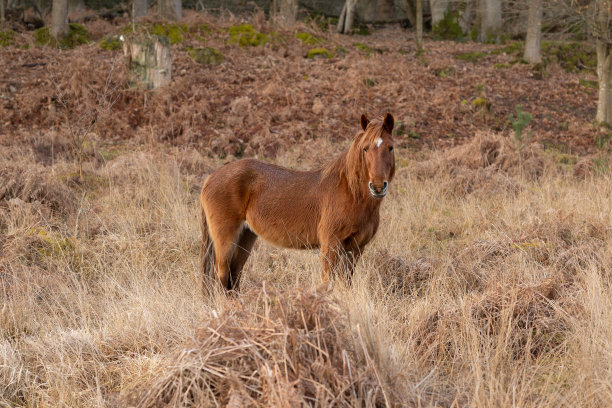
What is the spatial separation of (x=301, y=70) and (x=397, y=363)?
40.0 feet

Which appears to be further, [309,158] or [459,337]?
[309,158]

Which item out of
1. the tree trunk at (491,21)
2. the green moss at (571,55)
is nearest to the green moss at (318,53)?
the green moss at (571,55)

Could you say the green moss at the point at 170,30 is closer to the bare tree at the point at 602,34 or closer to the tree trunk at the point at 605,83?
the bare tree at the point at 602,34

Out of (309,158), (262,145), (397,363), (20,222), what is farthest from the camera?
(262,145)

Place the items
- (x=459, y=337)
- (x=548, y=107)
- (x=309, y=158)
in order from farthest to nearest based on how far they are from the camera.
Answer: (x=548, y=107) → (x=309, y=158) → (x=459, y=337)

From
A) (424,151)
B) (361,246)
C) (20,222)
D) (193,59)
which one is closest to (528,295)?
(361,246)

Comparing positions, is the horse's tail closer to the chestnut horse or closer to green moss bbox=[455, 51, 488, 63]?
the chestnut horse

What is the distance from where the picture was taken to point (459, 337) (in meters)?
4.07

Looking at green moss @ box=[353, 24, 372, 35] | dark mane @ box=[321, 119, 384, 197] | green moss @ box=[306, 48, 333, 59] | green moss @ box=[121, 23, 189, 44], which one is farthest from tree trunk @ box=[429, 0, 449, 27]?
dark mane @ box=[321, 119, 384, 197]

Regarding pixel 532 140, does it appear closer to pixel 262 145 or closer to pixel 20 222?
pixel 262 145

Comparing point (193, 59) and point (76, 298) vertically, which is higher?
point (193, 59)

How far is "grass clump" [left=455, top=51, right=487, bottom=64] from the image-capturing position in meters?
17.7

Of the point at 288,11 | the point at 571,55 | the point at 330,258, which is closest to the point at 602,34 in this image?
the point at 571,55

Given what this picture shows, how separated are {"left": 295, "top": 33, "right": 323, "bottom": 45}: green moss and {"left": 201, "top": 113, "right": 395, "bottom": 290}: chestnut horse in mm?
12184
